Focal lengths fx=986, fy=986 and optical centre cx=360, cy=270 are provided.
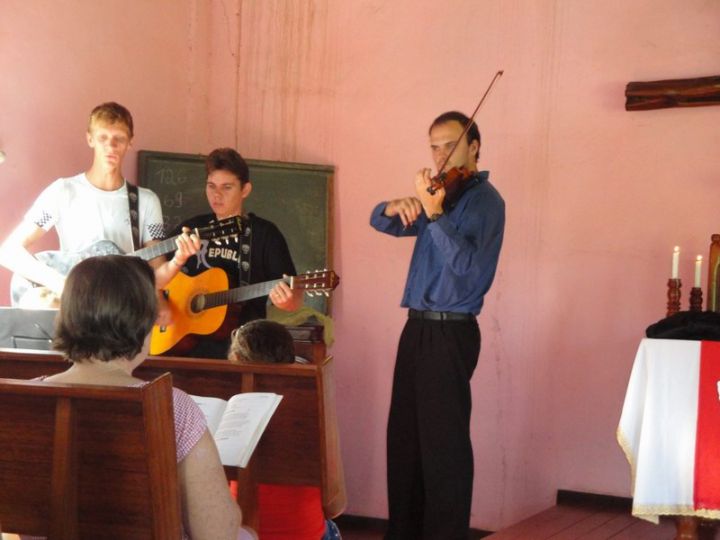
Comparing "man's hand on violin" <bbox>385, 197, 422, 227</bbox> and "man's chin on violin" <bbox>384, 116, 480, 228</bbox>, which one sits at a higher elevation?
"man's chin on violin" <bbox>384, 116, 480, 228</bbox>

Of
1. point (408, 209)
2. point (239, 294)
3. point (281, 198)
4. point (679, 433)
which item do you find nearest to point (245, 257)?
point (239, 294)

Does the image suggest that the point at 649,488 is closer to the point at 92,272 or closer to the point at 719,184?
the point at 719,184

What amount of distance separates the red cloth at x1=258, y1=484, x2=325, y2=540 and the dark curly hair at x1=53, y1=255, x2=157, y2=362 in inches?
→ 30.5

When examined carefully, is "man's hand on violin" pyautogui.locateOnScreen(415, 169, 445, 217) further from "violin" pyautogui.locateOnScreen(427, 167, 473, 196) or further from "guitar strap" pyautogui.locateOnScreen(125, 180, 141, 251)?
"guitar strap" pyautogui.locateOnScreen(125, 180, 141, 251)


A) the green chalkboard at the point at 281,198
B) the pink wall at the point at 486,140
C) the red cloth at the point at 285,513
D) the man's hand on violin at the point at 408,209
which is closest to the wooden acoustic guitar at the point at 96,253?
the pink wall at the point at 486,140

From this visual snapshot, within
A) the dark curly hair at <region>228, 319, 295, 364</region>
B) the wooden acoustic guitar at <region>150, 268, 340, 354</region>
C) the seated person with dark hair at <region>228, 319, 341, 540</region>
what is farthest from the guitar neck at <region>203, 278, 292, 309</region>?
the seated person with dark hair at <region>228, 319, 341, 540</region>

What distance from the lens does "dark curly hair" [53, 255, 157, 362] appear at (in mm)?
1711

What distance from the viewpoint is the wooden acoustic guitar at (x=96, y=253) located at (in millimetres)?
3381

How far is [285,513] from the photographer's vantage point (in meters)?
2.38

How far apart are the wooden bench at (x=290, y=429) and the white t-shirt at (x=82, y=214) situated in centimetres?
129

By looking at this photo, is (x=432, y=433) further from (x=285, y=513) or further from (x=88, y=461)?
(x=88, y=461)

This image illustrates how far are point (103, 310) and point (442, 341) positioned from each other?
1.74 metres

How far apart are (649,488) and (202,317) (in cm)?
166

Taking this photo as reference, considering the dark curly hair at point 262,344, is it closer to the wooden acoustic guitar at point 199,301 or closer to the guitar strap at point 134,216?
the wooden acoustic guitar at point 199,301
